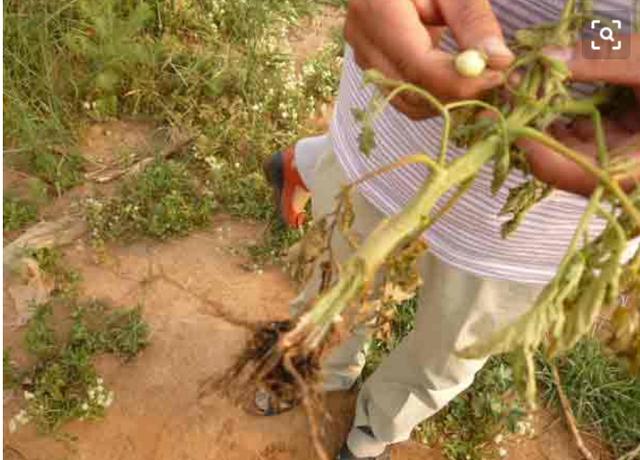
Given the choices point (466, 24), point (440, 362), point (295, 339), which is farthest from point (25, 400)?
point (466, 24)

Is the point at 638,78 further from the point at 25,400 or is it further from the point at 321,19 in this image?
the point at 321,19

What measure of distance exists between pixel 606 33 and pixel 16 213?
1894 millimetres

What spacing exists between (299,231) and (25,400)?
91 centimetres

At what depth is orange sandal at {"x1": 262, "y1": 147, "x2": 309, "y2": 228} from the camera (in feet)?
7.21

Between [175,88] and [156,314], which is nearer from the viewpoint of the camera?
[156,314]

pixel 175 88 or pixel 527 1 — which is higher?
pixel 527 1

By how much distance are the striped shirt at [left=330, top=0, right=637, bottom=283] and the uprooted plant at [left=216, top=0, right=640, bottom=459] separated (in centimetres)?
25

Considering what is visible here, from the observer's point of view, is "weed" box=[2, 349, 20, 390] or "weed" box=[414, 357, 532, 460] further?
"weed" box=[414, 357, 532, 460]

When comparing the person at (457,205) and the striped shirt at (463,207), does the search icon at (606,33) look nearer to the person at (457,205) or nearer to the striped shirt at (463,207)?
the person at (457,205)

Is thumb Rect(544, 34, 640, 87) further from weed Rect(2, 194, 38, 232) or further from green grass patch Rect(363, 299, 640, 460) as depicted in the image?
weed Rect(2, 194, 38, 232)

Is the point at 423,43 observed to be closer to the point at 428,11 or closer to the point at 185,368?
the point at 428,11

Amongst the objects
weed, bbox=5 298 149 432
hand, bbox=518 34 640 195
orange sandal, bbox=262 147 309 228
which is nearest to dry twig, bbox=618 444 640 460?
orange sandal, bbox=262 147 309 228

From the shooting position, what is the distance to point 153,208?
7.86ft

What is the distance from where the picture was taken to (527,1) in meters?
1.03
